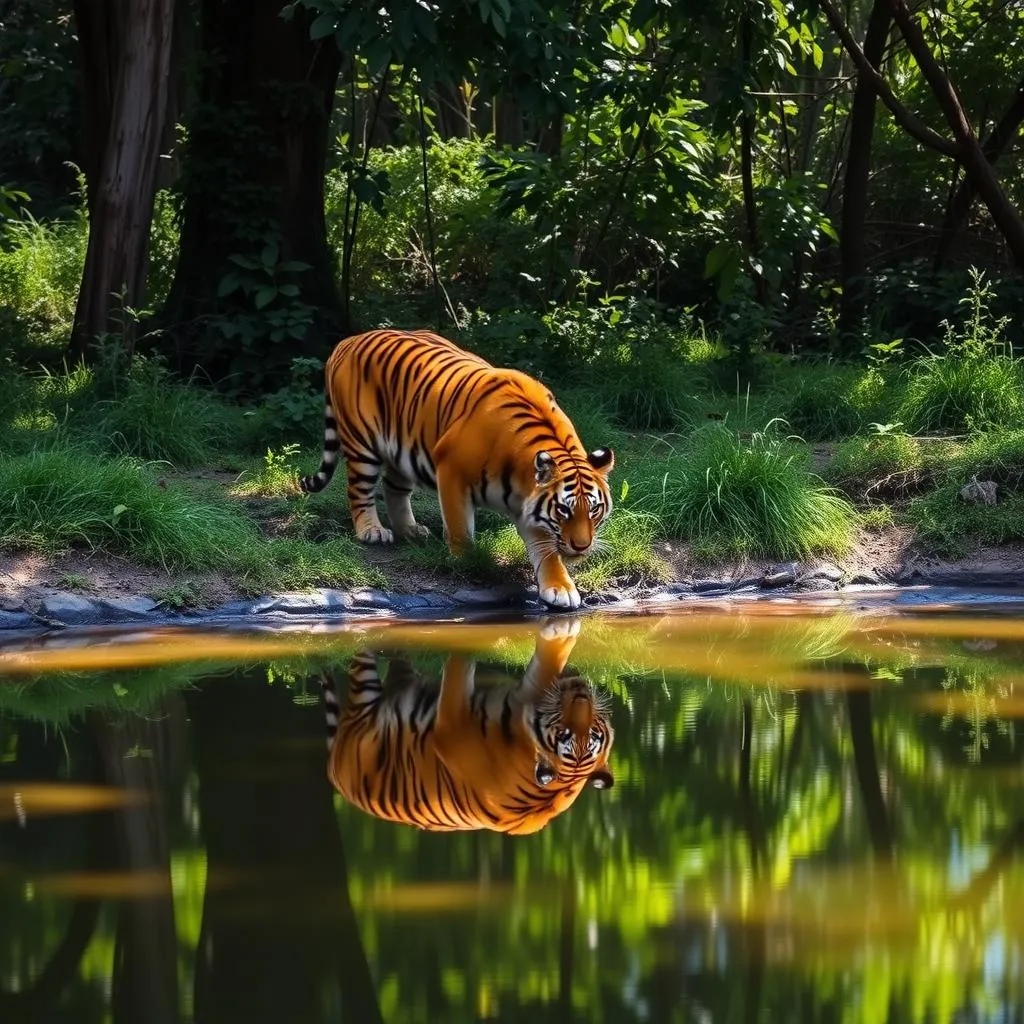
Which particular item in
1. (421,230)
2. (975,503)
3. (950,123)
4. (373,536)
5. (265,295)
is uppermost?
(950,123)

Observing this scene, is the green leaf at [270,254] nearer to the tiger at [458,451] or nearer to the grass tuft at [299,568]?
the tiger at [458,451]

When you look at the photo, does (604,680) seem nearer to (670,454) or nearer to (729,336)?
(670,454)

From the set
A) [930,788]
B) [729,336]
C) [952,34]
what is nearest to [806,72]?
[952,34]

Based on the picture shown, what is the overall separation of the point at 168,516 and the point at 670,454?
2.90 m

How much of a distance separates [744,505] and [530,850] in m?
4.72

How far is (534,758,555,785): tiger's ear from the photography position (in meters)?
4.72

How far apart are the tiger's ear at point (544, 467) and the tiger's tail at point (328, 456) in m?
1.63

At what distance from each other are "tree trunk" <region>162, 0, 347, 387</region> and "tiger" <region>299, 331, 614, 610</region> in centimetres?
244

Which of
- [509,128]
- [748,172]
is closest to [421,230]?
[509,128]

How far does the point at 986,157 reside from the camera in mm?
13336

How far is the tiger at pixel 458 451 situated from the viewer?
7.31m

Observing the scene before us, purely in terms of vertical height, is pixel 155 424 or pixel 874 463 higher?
pixel 155 424

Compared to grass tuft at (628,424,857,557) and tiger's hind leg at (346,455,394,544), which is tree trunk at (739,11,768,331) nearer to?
grass tuft at (628,424,857,557)

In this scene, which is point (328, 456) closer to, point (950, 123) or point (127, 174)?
point (127, 174)
